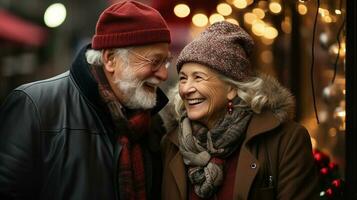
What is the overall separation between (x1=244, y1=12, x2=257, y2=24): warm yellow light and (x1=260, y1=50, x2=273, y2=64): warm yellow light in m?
0.93

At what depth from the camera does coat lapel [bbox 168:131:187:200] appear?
397cm

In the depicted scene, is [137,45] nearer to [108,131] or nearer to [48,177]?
[108,131]

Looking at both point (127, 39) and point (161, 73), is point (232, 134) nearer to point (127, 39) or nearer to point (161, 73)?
point (161, 73)

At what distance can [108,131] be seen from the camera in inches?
156

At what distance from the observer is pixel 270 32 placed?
24.1ft

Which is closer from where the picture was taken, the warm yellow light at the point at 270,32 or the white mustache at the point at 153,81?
the white mustache at the point at 153,81

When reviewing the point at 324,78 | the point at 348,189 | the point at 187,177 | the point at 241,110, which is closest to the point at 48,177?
the point at 187,177

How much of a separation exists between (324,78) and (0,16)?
26.0 feet

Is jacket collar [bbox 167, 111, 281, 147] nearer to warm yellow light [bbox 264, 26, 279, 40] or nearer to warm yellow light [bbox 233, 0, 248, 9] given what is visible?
warm yellow light [bbox 233, 0, 248, 9]

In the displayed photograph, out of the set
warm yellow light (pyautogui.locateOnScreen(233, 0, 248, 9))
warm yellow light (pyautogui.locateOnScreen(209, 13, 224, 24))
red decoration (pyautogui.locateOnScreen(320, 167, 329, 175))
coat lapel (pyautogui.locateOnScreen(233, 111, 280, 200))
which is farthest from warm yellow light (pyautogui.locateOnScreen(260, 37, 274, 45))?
coat lapel (pyautogui.locateOnScreen(233, 111, 280, 200))

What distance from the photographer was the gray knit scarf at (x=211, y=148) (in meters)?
3.87

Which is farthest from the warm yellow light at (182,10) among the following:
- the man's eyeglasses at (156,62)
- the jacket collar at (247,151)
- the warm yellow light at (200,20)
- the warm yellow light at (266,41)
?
the jacket collar at (247,151)

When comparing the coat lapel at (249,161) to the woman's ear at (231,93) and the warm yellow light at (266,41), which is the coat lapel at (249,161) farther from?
the warm yellow light at (266,41)

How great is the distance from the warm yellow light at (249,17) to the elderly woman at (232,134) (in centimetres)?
293
